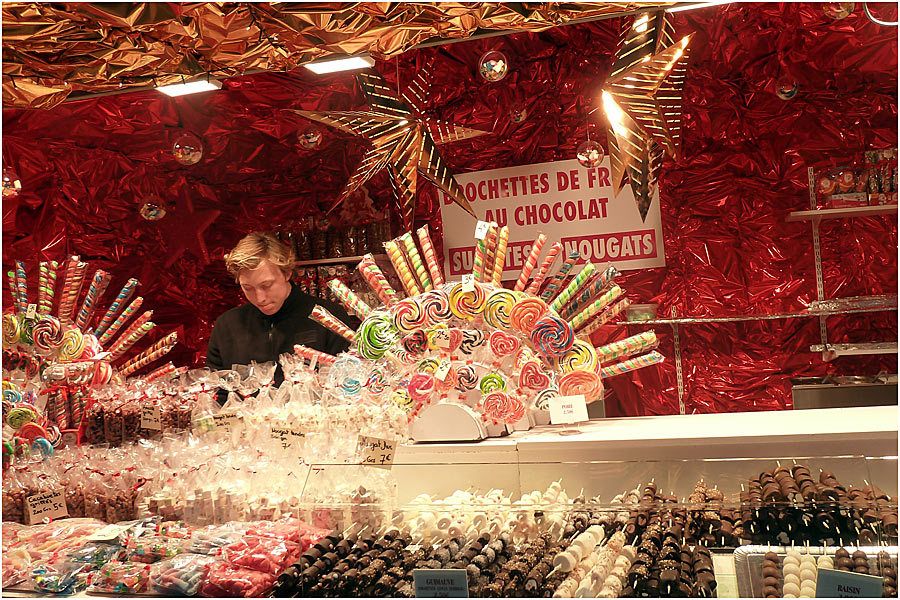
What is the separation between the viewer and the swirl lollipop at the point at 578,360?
259 centimetres

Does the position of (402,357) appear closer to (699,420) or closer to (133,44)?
(699,420)

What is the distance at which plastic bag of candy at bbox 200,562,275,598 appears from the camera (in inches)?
68.3

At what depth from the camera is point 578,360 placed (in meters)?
2.61

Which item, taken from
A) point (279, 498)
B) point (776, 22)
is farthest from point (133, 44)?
point (776, 22)

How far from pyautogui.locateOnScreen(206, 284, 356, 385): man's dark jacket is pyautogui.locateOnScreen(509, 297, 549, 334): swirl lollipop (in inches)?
66.6

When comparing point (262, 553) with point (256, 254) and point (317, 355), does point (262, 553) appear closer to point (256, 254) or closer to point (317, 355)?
point (317, 355)

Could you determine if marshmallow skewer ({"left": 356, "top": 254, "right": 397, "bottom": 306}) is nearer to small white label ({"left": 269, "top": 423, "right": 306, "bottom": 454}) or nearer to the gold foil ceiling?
small white label ({"left": 269, "top": 423, "right": 306, "bottom": 454})

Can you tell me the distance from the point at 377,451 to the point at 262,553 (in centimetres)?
39

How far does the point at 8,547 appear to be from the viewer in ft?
6.63

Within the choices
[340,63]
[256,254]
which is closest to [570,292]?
[340,63]

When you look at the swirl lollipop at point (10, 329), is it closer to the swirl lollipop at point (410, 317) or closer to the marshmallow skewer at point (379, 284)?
the marshmallow skewer at point (379, 284)

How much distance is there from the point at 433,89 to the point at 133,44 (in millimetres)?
3103

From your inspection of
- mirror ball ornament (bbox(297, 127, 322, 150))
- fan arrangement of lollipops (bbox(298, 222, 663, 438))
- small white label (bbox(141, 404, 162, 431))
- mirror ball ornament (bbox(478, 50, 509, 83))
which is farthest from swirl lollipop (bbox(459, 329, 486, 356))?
mirror ball ornament (bbox(297, 127, 322, 150))

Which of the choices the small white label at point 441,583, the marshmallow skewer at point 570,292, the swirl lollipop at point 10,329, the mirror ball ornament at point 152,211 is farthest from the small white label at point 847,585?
the mirror ball ornament at point 152,211
